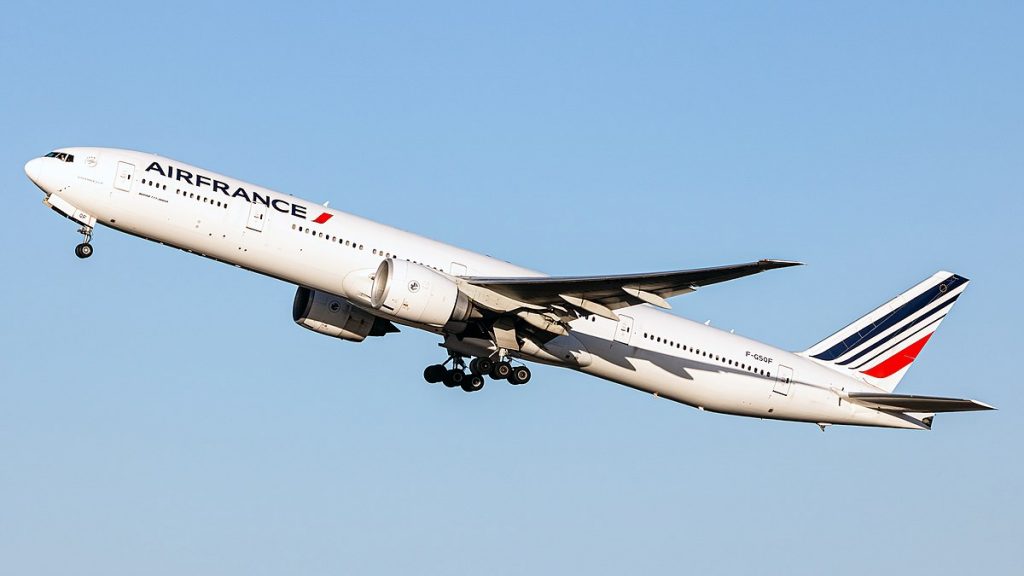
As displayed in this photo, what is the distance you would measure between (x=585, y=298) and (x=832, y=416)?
11.3 m

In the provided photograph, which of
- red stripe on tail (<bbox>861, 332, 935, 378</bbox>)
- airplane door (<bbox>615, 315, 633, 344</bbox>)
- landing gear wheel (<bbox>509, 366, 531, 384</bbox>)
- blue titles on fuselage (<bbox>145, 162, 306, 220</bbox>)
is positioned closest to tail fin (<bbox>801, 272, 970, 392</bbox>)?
red stripe on tail (<bbox>861, 332, 935, 378</bbox>)

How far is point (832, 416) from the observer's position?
46.3 m

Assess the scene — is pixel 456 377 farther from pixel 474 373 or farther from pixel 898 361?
pixel 898 361

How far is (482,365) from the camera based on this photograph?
143ft

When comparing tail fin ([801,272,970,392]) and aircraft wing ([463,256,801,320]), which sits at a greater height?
tail fin ([801,272,970,392])

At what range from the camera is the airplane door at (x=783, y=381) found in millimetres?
45356

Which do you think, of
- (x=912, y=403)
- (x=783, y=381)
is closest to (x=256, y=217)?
(x=783, y=381)

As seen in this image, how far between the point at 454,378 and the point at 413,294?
7.95m

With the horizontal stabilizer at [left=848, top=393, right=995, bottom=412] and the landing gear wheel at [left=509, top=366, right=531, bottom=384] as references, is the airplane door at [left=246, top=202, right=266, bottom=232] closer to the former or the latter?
the landing gear wheel at [left=509, top=366, right=531, bottom=384]

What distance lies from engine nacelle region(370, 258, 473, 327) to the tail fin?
14.8m

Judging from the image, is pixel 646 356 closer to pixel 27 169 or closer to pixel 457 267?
pixel 457 267

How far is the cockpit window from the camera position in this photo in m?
39.5

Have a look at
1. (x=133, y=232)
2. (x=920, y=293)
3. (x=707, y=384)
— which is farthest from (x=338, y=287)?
(x=920, y=293)

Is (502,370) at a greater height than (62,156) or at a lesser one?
lesser
